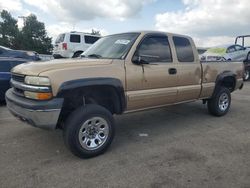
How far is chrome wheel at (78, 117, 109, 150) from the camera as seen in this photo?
3.77m

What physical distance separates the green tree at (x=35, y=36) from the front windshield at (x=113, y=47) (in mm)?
41309

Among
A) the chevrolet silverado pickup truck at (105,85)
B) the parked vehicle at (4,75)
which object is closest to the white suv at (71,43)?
the parked vehicle at (4,75)

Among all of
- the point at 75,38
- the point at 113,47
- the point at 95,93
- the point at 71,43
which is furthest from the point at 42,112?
the point at 75,38

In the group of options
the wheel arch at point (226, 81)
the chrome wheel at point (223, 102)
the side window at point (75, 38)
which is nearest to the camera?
the wheel arch at point (226, 81)

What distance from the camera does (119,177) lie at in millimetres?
3287

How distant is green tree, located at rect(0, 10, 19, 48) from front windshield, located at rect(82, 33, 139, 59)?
41.9m

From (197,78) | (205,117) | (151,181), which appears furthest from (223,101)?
(151,181)

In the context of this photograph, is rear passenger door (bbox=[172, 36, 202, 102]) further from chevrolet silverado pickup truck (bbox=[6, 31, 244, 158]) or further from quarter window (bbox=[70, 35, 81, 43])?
quarter window (bbox=[70, 35, 81, 43])

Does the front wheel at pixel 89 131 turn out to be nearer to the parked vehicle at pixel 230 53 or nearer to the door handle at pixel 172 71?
the door handle at pixel 172 71

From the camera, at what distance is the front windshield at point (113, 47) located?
4402 millimetres

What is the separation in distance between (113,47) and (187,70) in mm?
1602

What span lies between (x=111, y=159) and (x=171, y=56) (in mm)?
2321

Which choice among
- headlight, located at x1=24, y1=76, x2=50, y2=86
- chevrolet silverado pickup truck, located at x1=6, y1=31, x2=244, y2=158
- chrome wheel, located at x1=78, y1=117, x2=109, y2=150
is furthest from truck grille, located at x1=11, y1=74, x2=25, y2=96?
chrome wheel, located at x1=78, y1=117, x2=109, y2=150

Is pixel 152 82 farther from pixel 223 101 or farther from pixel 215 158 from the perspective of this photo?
pixel 223 101
